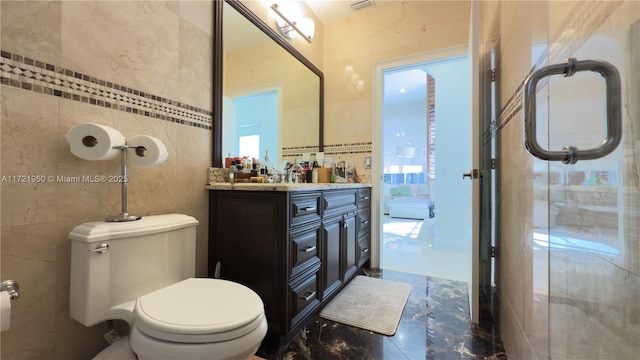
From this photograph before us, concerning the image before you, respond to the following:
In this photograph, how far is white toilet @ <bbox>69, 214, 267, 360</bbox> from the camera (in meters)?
0.76

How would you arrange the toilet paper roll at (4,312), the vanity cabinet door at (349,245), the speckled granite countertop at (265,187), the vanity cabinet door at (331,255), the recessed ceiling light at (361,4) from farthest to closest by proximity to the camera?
the recessed ceiling light at (361,4) → the vanity cabinet door at (349,245) → the vanity cabinet door at (331,255) → the speckled granite countertop at (265,187) → the toilet paper roll at (4,312)

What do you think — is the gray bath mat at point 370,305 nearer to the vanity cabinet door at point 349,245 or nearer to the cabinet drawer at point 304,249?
the vanity cabinet door at point 349,245

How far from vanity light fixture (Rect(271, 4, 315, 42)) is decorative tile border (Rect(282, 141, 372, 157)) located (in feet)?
3.33

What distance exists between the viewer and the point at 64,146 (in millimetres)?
988

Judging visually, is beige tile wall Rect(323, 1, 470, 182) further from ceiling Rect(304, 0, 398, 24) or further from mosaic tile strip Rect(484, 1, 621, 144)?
mosaic tile strip Rect(484, 1, 621, 144)

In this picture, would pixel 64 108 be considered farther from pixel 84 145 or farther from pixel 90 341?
pixel 90 341

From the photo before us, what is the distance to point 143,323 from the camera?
30.8 inches

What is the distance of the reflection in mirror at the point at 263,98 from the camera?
5.62 ft

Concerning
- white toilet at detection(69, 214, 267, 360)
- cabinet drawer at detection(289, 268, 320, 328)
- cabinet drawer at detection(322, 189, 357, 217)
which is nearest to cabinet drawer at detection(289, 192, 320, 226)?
cabinet drawer at detection(322, 189, 357, 217)

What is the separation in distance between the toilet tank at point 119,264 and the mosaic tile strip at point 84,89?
509mm

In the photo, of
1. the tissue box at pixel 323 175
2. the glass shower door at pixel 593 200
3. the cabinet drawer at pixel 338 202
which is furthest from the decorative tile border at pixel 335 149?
the glass shower door at pixel 593 200

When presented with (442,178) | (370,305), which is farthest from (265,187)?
(442,178)

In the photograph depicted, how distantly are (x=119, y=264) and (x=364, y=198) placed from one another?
73.4 inches

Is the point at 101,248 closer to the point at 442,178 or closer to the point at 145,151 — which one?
the point at 145,151
